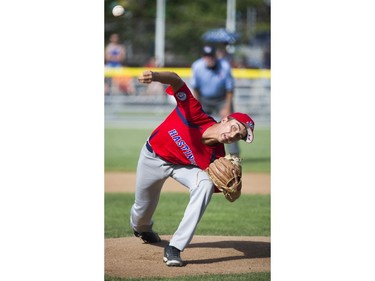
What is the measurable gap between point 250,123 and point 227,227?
104 inches

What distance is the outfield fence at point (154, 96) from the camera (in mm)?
24734

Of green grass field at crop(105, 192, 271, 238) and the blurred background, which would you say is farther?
the blurred background

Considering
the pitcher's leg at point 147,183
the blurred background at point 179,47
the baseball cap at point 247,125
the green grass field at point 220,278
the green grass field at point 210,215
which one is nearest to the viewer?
the green grass field at point 220,278

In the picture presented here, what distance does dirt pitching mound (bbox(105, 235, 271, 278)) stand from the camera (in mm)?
5973

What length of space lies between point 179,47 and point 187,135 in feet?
91.0

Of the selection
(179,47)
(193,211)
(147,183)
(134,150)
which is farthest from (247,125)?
(179,47)

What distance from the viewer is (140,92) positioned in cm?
Result: 2648

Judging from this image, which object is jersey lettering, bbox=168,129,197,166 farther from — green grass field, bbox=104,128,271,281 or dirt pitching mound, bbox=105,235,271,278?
green grass field, bbox=104,128,271,281

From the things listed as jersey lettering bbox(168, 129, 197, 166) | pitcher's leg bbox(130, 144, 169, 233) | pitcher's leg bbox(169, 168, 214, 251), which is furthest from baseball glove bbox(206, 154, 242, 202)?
pitcher's leg bbox(130, 144, 169, 233)

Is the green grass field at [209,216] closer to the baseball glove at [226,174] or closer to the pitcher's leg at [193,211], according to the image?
the pitcher's leg at [193,211]

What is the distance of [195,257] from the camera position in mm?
6516

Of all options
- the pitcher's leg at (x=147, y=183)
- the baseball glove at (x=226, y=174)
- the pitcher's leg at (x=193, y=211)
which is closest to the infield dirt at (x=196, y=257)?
the pitcher's leg at (x=193, y=211)
